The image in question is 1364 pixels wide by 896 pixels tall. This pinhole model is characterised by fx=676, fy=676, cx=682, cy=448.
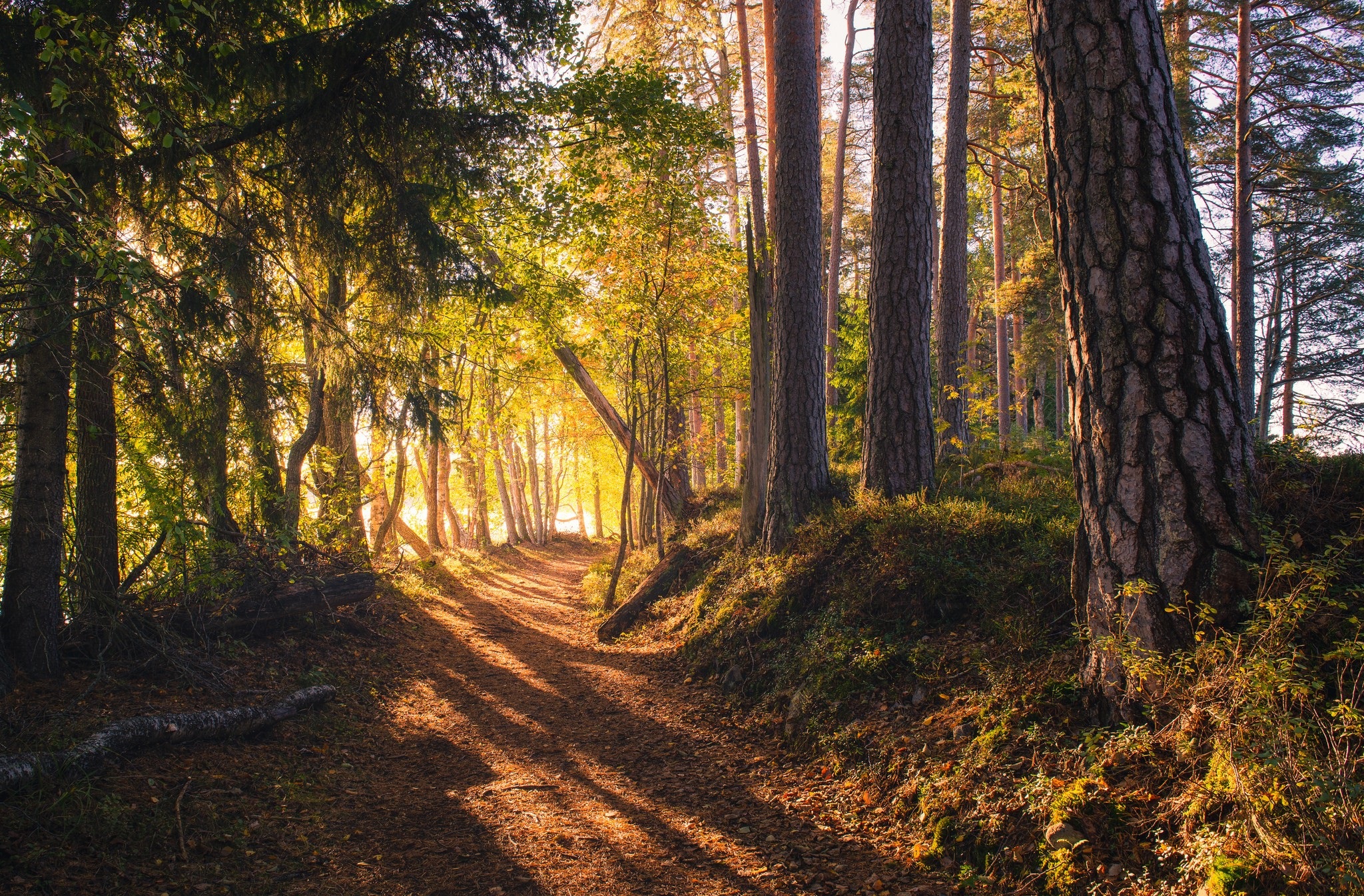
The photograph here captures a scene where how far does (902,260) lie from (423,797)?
6.70 m

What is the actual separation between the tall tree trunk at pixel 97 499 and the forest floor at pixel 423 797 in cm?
64

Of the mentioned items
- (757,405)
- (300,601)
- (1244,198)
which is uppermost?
(1244,198)

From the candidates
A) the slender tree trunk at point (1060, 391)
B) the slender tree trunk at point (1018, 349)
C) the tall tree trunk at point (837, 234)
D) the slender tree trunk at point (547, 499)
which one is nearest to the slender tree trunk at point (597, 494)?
the slender tree trunk at point (547, 499)

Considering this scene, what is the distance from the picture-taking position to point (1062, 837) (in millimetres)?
2969

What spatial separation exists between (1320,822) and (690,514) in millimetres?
11698

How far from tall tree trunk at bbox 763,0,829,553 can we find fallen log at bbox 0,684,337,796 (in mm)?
5161

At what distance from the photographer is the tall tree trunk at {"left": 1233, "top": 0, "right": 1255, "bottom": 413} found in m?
12.2

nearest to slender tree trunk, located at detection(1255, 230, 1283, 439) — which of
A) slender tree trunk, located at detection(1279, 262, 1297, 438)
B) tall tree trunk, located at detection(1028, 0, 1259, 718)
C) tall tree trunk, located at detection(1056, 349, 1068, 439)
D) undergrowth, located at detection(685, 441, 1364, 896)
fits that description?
slender tree trunk, located at detection(1279, 262, 1297, 438)

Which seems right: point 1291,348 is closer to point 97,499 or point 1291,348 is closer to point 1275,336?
point 1275,336

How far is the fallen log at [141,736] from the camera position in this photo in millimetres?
3502

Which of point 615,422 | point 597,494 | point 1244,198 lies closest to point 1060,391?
point 1244,198

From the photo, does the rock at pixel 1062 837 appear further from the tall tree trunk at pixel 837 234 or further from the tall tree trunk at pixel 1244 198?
the tall tree trunk at pixel 837 234

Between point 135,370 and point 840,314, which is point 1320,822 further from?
point 840,314

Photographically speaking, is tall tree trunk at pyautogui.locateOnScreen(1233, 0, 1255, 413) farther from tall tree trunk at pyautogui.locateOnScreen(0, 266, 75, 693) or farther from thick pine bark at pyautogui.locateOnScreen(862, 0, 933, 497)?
tall tree trunk at pyautogui.locateOnScreen(0, 266, 75, 693)
